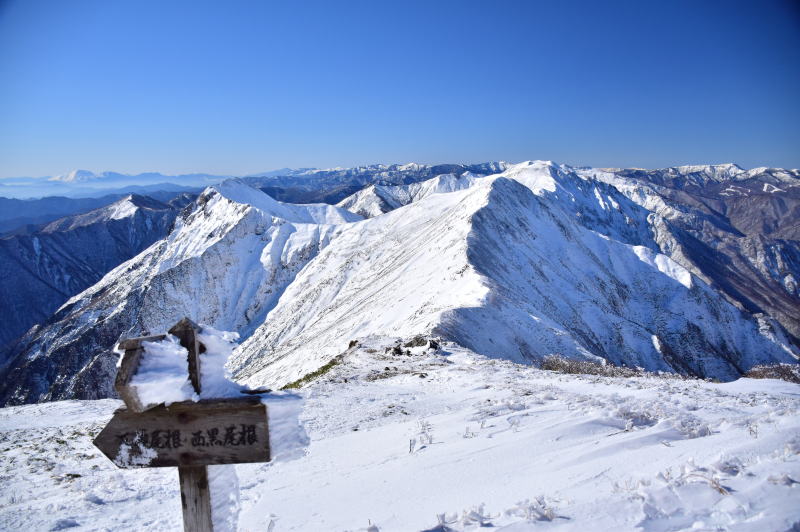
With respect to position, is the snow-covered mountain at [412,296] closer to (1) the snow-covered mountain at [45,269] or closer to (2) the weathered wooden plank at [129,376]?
(2) the weathered wooden plank at [129,376]

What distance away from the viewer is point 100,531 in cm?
579

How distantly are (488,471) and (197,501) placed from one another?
13.3ft

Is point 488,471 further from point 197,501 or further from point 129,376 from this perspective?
point 129,376

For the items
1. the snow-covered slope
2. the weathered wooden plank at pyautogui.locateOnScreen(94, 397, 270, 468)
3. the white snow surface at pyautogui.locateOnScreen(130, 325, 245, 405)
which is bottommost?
the snow-covered slope

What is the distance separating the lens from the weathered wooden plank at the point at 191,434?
3.36 m

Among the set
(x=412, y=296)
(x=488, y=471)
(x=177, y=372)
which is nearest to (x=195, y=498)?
(x=177, y=372)

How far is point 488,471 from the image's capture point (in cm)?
614

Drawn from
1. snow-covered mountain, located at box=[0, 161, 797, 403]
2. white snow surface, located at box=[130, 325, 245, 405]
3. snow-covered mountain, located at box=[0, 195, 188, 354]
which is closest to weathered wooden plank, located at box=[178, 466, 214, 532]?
white snow surface, located at box=[130, 325, 245, 405]

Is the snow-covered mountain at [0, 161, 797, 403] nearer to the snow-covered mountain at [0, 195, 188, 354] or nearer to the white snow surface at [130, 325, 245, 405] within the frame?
the white snow surface at [130, 325, 245, 405]

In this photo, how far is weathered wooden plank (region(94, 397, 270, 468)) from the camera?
11.0ft

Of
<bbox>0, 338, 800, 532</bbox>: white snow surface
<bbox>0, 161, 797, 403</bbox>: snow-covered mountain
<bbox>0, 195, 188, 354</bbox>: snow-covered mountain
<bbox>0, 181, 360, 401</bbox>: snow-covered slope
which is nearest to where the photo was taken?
<bbox>0, 338, 800, 532</bbox>: white snow surface

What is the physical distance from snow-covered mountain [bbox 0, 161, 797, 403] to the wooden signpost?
19.3 meters

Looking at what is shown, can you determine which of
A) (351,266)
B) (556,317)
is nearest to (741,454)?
(556,317)

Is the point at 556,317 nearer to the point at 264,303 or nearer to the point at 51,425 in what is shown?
the point at 51,425
